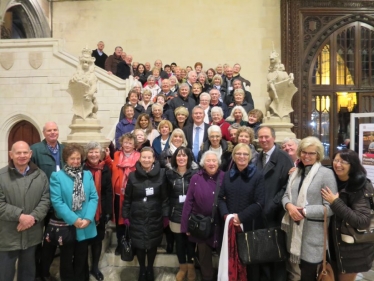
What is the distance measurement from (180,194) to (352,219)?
5.45ft

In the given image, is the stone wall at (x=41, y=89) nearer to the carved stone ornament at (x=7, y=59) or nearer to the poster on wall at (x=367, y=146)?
the carved stone ornament at (x=7, y=59)

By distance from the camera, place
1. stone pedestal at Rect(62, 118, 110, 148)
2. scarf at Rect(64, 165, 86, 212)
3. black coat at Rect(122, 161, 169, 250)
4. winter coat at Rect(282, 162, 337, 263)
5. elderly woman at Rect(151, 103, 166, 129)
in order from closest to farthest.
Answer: winter coat at Rect(282, 162, 337, 263) < scarf at Rect(64, 165, 86, 212) < black coat at Rect(122, 161, 169, 250) < elderly woman at Rect(151, 103, 166, 129) < stone pedestal at Rect(62, 118, 110, 148)

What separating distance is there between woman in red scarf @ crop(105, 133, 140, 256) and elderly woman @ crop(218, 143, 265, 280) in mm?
1239

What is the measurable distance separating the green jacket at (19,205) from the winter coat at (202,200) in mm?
1317

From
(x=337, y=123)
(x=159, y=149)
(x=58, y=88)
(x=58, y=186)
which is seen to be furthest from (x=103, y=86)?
(x=337, y=123)

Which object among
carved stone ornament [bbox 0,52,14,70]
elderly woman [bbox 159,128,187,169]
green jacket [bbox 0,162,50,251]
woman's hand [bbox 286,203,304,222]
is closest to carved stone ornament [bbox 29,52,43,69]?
carved stone ornament [bbox 0,52,14,70]

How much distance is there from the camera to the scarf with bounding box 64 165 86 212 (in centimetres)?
341

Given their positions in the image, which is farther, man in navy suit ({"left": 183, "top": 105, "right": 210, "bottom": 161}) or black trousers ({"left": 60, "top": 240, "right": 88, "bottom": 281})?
man in navy suit ({"left": 183, "top": 105, "right": 210, "bottom": 161})

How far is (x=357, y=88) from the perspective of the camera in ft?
39.1

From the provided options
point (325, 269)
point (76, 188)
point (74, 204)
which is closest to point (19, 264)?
A: point (74, 204)

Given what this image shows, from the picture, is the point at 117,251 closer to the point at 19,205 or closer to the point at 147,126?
the point at 19,205

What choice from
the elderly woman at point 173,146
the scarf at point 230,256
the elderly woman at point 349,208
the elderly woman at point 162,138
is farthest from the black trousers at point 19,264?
the elderly woman at point 349,208

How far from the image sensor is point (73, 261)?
3658mm

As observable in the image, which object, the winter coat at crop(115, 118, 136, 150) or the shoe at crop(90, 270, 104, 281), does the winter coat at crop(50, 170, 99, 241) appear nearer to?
the shoe at crop(90, 270, 104, 281)
